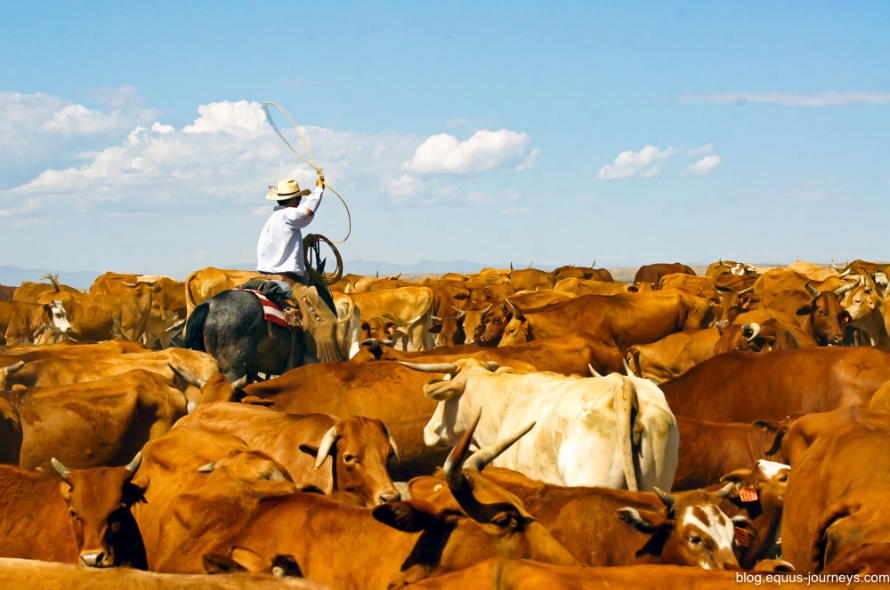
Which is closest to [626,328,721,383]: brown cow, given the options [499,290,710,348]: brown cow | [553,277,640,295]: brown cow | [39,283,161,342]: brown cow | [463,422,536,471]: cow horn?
[499,290,710,348]: brown cow

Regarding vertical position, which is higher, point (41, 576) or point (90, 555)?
point (41, 576)

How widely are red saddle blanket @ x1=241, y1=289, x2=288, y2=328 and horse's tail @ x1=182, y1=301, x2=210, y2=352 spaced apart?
0.57 m

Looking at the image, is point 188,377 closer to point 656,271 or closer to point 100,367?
point 100,367

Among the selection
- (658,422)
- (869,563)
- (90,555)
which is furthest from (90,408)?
(869,563)

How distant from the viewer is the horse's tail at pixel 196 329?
12180mm

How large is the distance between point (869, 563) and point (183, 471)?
4010 millimetres

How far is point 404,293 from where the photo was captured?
23.1m

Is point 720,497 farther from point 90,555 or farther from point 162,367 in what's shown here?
point 162,367

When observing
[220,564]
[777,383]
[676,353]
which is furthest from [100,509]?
[676,353]

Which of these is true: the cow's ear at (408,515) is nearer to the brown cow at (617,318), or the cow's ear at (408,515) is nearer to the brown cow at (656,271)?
the brown cow at (617,318)

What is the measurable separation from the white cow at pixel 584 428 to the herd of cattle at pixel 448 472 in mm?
14

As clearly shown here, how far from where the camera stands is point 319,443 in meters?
7.54

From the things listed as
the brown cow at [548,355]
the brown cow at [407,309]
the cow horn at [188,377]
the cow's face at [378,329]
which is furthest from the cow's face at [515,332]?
the brown cow at [407,309]

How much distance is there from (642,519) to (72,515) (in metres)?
2.94
